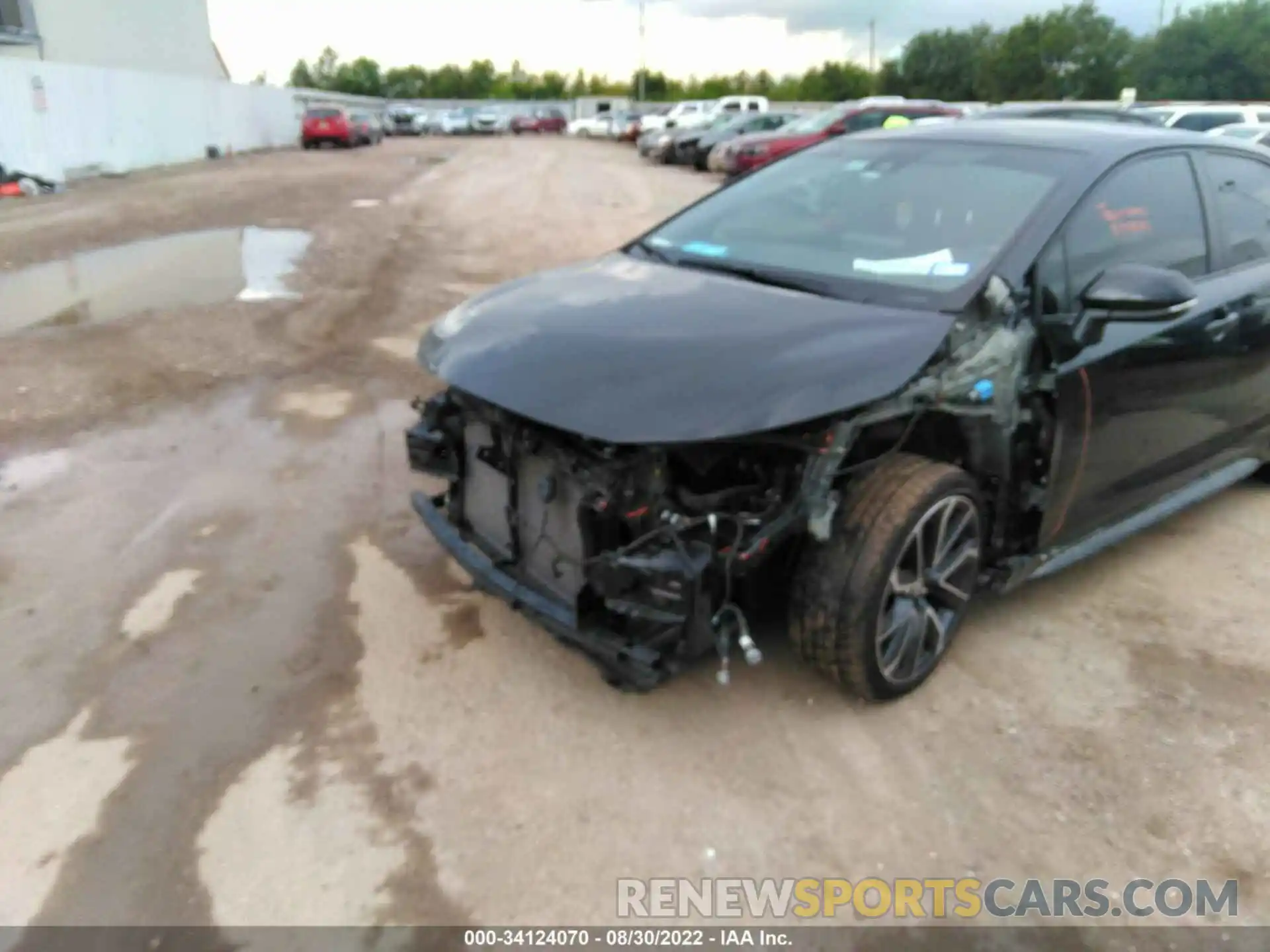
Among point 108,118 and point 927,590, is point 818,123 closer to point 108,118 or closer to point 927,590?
point 108,118

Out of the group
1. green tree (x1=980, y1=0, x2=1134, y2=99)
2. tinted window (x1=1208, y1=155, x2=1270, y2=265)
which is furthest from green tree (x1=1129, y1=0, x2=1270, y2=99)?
tinted window (x1=1208, y1=155, x2=1270, y2=265)

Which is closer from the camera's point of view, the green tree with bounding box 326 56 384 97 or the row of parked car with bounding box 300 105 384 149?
the row of parked car with bounding box 300 105 384 149

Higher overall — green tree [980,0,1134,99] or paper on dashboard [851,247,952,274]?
green tree [980,0,1134,99]

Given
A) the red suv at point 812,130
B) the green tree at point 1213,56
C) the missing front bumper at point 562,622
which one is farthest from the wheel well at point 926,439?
the green tree at point 1213,56

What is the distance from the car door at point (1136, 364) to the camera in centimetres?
351

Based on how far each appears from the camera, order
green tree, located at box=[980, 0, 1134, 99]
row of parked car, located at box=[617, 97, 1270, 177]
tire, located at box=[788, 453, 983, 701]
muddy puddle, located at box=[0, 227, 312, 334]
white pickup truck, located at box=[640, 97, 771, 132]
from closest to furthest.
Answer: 1. tire, located at box=[788, 453, 983, 701]
2. muddy puddle, located at box=[0, 227, 312, 334]
3. row of parked car, located at box=[617, 97, 1270, 177]
4. white pickup truck, located at box=[640, 97, 771, 132]
5. green tree, located at box=[980, 0, 1134, 99]

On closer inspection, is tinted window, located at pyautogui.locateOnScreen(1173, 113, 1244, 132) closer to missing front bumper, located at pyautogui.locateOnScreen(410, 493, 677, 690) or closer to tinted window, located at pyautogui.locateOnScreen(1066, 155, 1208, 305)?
tinted window, located at pyautogui.locateOnScreen(1066, 155, 1208, 305)

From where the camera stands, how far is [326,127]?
37.4 metres

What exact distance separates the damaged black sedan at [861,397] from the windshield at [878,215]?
0.01m

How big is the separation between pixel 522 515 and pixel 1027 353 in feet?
5.81

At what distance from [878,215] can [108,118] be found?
25800 mm

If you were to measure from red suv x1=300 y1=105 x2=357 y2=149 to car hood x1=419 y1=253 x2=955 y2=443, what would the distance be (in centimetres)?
3748

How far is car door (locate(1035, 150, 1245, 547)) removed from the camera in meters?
3.51

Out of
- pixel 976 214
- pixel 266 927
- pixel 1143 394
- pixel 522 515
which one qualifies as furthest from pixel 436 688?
pixel 1143 394
